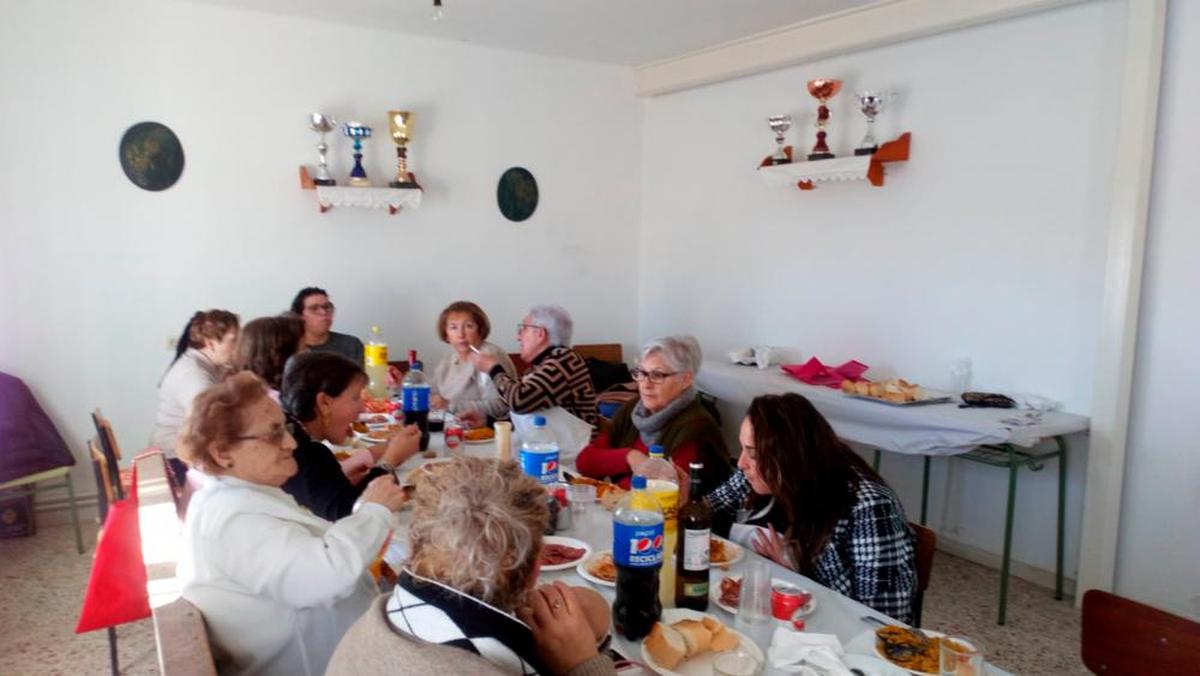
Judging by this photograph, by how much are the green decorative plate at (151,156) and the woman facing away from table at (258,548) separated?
9.94ft

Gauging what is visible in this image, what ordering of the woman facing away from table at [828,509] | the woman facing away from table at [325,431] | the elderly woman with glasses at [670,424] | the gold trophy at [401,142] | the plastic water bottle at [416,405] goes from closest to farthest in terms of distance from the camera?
Answer: 1. the woman facing away from table at [828,509]
2. the woman facing away from table at [325,431]
3. the elderly woman with glasses at [670,424]
4. the plastic water bottle at [416,405]
5. the gold trophy at [401,142]

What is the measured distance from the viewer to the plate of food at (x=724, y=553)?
1.69 meters

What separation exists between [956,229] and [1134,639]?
2703mm

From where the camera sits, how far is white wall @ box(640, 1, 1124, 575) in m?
3.25

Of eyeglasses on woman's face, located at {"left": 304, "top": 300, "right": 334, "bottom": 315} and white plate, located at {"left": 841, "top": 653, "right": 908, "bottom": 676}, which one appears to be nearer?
white plate, located at {"left": 841, "top": 653, "right": 908, "bottom": 676}

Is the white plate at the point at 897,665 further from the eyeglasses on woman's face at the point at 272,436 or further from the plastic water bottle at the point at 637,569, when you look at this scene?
the eyeglasses on woman's face at the point at 272,436

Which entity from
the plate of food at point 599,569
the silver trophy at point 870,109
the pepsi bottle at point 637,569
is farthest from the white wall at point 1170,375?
the pepsi bottle at point 637,569

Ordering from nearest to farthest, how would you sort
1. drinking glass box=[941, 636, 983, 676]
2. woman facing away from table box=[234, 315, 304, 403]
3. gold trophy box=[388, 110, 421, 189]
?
drinking glass box=[941, 636, 983, 676] < woman facing away from table box=[234, 315, 304, 403] < gold trophy box=[388, 110, 421, 189]

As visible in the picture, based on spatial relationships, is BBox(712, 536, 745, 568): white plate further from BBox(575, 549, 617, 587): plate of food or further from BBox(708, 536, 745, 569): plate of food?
BBox(575, 549, 617, 587): plate of food

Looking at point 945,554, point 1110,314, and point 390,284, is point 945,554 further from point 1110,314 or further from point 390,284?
point 390,284

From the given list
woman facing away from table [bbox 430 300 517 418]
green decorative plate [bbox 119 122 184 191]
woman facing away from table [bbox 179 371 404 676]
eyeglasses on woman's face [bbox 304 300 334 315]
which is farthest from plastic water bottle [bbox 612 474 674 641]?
green decorative plate [bbox 119 122 184 191]

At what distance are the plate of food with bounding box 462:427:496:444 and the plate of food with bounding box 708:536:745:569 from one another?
1292 millimetres

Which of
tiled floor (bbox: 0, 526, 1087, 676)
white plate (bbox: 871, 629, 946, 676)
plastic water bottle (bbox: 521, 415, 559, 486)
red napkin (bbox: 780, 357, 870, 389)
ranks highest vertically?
red napkin (bbox: 780, 357, 870, 389)

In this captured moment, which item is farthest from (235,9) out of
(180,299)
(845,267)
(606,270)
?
(845,267)
